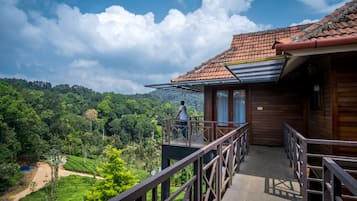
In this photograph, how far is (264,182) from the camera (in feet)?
12.5

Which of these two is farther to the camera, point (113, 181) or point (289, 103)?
point (113, 181)

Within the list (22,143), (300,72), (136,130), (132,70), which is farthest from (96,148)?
(300,72)

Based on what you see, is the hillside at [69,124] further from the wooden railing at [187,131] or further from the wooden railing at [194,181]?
the wooden railing at [194,181]

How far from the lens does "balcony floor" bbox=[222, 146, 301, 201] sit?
3238mm

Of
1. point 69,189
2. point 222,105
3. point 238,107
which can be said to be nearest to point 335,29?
point 238,107

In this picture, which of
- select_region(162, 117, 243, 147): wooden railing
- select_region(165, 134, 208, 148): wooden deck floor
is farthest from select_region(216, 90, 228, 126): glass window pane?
select_region(165, 134, 208, 148): wooden deck floor

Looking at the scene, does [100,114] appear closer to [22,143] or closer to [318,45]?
[22,143]

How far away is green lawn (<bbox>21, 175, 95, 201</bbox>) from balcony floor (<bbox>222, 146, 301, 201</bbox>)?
24750 millimetres

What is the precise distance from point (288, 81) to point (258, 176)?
15.5 ft

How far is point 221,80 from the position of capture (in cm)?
739

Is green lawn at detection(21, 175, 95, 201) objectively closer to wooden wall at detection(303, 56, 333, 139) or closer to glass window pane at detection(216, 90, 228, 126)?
glass window pane at detection(216, 90, 228, 126)

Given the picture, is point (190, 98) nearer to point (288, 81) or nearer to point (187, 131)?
point (288, 81)

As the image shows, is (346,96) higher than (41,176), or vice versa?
(346,96)

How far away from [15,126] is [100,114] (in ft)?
72.8
